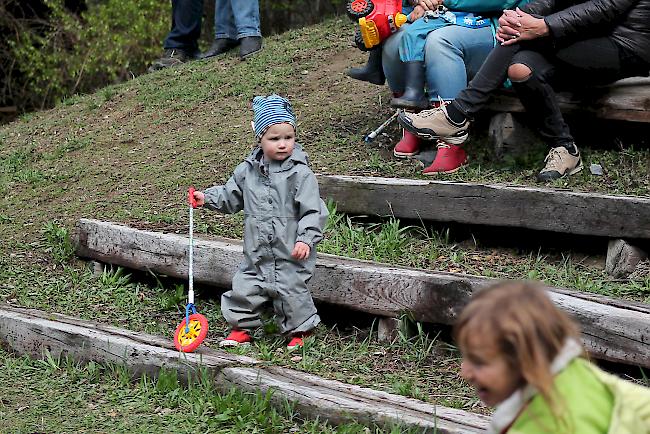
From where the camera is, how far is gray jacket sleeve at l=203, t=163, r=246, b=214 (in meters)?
4.59

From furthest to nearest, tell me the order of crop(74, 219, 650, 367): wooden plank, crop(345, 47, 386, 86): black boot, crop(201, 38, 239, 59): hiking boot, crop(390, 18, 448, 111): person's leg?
crop(201, 38, 239, 59): hiking boot → crop(345, 47, 386, 86): black boot → crop(390, 18, 448, 111): person's leg → crop(74, 219, 650, 367): wooden plank

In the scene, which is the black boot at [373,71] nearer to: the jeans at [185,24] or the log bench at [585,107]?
the log bench at [585,107]

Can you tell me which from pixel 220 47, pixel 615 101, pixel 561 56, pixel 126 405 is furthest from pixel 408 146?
pixel 220 47

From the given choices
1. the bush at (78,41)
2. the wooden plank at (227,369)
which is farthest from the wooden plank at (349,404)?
the bush at (78,41)

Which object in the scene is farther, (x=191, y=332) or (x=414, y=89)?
(x=414, y=89)

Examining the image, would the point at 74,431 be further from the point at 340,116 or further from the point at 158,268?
the point at 340,116

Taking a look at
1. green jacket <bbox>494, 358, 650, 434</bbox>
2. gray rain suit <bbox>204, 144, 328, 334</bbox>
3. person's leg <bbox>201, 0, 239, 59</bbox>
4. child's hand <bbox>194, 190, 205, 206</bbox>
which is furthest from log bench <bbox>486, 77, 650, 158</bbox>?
person's leg <bbox>201, 0, 239, 59</bbox>

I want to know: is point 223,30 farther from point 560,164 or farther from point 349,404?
point 349,404

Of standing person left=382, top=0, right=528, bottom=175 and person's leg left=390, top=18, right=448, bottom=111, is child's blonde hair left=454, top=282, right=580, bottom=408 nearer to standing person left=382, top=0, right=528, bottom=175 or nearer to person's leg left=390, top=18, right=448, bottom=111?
standing person left=382, top=0, right=528, bottom=175

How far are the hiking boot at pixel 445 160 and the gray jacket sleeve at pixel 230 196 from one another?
1.44 meters

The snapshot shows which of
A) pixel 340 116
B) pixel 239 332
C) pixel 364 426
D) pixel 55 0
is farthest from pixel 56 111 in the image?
pixel 364 426

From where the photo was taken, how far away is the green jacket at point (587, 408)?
7.25ft

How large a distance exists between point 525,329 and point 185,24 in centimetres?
792

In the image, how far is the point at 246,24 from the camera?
880 cm
